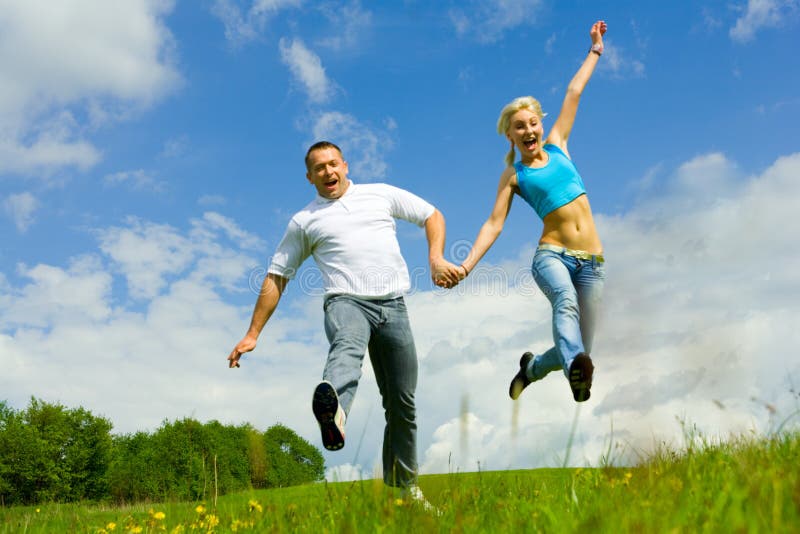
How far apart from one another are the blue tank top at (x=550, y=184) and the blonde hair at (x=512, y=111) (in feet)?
0.78

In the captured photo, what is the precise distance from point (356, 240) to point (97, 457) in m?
46.0

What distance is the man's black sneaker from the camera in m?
7.56

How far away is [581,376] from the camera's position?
597 cm

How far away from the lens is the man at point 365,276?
20.2ft

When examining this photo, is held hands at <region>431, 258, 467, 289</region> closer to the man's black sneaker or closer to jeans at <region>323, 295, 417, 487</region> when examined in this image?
jeans at <region>323, 295, 417, 487</region>

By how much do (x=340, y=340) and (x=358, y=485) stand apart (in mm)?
1622

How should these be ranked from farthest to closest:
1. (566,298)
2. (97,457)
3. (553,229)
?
(97,457) < (553,229) < (566,298)

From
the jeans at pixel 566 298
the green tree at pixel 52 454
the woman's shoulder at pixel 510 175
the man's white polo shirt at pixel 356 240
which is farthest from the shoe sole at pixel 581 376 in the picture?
the green tree at pixel 52 454

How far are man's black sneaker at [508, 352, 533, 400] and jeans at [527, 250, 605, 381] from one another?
126 mm

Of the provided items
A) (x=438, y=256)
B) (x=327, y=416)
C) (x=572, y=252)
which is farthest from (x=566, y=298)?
(x=327, y=416)

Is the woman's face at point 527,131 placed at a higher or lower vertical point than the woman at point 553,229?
higher

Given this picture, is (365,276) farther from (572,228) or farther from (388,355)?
(572,228)

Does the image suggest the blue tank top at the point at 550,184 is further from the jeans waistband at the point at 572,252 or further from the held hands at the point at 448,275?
the held hands at the point at 448,275

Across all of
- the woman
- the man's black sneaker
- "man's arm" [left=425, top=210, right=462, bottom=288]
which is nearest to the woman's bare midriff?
the woman
